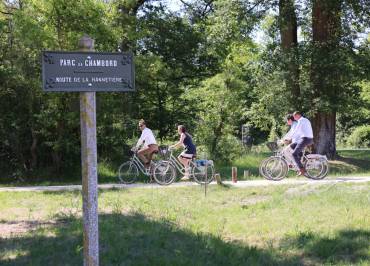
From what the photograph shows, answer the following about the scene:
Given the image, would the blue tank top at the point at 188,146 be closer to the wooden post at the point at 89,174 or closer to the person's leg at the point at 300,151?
the person's leg at the point at 300,151

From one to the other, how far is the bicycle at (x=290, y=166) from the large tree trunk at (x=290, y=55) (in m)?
4.73

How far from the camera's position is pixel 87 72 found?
17.6ft

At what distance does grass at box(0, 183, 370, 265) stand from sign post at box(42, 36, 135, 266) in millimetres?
1379

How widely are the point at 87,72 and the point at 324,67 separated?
14.0m

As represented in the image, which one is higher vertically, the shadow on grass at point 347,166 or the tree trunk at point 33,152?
the tree trunk at point 33,152

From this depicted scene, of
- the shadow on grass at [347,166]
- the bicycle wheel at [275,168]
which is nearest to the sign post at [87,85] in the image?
the bicycle wheel at [275,168]

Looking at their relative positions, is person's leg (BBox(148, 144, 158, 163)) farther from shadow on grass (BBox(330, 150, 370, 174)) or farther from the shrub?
the shrub

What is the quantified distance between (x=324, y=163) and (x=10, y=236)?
28.8 ft

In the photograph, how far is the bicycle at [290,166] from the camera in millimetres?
14391

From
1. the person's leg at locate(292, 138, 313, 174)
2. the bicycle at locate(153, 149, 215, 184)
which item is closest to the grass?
the person's leg at locate(292, 138, 313, 174)

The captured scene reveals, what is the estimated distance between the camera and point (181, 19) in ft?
86.0

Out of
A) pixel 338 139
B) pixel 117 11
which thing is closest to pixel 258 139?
pixel 338 139

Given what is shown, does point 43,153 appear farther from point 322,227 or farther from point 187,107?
point 322,227

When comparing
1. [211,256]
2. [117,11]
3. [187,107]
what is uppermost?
[117,11]
